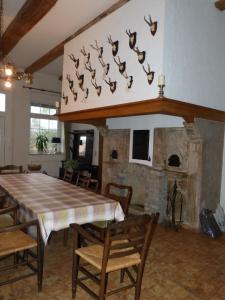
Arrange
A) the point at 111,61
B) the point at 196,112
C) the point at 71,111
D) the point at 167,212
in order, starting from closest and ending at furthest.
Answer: the point at 196,112 → the point at 111,61 → the point at 167,212 → the point at 71,111

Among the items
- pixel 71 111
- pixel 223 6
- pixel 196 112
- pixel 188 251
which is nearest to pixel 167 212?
pixel 188 251

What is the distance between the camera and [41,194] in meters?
2.85

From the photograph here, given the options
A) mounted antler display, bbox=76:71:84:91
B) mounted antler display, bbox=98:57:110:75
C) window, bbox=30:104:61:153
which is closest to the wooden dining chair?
mounted antler display, bbox=98:57:110:75

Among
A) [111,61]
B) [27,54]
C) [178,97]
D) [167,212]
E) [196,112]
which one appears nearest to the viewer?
[178,97]

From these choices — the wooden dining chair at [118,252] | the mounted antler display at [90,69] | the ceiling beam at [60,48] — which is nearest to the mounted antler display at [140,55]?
the ceiling beam at [60,48]

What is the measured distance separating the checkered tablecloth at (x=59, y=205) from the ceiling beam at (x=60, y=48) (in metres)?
2.70

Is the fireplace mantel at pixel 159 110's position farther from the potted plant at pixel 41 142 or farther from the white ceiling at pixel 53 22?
the potted plant at pixel 41 142

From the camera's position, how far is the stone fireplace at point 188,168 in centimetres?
384

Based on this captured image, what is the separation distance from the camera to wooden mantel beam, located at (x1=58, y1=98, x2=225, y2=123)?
296 cm

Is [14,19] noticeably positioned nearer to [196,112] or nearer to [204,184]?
[196,112]

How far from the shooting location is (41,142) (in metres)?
7.37

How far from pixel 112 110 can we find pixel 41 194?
1.61 meters

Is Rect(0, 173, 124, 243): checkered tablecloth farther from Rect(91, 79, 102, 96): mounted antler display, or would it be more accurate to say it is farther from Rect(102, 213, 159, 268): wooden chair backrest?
Rect(91, 79, 102, 96): mounted antler display

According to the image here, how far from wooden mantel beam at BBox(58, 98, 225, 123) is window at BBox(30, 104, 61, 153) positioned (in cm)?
349
